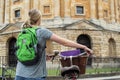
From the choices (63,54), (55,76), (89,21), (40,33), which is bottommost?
(55,76)

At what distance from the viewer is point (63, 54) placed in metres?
4.50

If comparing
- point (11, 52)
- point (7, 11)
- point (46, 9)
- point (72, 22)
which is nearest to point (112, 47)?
point (72, 22)

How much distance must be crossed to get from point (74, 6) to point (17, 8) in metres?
9.17

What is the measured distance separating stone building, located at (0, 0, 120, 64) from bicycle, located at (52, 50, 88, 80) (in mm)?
35465

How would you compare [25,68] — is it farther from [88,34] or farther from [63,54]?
[88,34]

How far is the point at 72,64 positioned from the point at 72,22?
37.7 m

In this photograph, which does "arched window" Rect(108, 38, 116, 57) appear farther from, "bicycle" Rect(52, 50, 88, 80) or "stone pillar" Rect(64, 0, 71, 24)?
"bicycle" Rect(52, 50, 88, 80)

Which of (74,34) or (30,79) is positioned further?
(74,34)

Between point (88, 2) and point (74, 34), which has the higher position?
point (88, 2)

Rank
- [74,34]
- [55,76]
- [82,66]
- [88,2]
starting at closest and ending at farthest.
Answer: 1. [82,66]
2. [55,76]
3. [74,34]
4. [88,2]

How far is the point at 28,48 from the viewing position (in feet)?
14.7

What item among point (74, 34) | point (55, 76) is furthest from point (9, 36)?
point (55, 76)

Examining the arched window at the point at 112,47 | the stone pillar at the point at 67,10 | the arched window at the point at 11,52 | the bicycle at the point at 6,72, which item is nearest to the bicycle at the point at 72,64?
the bicycle at the point at 6,72

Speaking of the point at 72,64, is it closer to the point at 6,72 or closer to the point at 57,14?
the point at 6,72
